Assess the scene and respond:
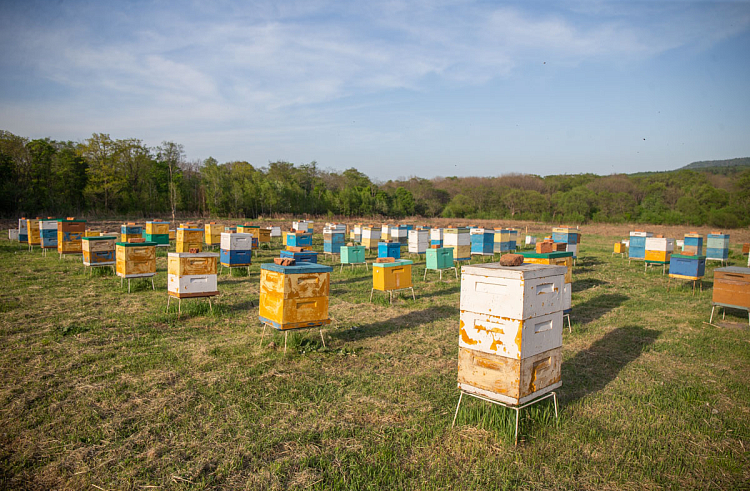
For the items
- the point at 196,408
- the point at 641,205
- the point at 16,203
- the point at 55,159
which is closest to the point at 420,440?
the point at 196,408

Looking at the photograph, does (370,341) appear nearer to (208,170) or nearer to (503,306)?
(503,306)

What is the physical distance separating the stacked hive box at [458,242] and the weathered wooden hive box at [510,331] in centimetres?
1047

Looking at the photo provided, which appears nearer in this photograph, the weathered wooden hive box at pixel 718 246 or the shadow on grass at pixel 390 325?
the shadow on grass at pixel 390 325

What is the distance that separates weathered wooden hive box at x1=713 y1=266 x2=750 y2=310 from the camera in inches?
316

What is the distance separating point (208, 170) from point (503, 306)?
152 feet

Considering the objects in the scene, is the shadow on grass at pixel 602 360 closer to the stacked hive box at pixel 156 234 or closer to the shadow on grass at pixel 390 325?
the shadow on grass at pixel 390 325

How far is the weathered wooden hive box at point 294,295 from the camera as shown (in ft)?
19.6

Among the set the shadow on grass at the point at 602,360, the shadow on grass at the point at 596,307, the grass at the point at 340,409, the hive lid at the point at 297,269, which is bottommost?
the shadow on grass at the point at 596,307

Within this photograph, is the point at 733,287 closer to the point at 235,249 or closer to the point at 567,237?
the point at 567,237

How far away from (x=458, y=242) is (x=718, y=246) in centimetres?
1168

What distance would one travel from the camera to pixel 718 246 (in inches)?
680

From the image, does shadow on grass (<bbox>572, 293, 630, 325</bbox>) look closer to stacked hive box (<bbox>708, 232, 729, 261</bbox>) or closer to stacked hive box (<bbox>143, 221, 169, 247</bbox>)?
stacked hive box (<bbox>708, 232, 729, 261</bbox>)

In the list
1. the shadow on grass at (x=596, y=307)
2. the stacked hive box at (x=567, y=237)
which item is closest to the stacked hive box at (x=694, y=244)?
the stacked hive box at (x=567, y=237)

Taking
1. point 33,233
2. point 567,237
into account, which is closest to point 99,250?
point 33,233
